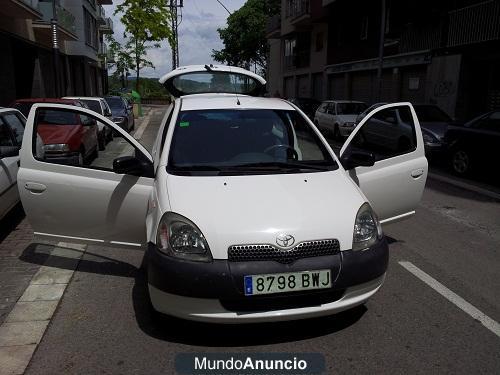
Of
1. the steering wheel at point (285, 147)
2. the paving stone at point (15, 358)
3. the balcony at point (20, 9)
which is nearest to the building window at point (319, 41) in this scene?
the balcony at point (20, 9)

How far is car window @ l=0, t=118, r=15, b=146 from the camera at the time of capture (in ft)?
20.8

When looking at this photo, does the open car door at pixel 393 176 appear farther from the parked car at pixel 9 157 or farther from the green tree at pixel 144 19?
the green tree at pixel 144 19

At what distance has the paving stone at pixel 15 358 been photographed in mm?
3008

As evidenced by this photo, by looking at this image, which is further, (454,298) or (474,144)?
(474,144)

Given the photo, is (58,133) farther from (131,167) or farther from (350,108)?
(350,108)

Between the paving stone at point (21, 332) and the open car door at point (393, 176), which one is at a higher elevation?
the open car door at point (393, 176)

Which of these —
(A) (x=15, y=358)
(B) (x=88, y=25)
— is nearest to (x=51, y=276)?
(A) (x=15, y=358)

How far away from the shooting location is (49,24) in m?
22.2

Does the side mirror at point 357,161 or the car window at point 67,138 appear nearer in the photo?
the side mirror at point 357,161

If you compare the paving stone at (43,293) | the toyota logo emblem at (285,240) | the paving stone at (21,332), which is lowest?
the paving stone at (43,293)

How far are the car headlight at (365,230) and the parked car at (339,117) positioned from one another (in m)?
13.4

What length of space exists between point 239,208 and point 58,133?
276 inches

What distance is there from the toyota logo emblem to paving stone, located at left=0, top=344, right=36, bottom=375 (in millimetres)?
1777

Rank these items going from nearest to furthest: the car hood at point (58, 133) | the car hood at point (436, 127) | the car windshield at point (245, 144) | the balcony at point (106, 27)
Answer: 1. the car windshield at point (245, 144)
2. the car hood at point (58, 133)
3. the car hood at point (436, 127)
4. the balcony at point (106, 27)
